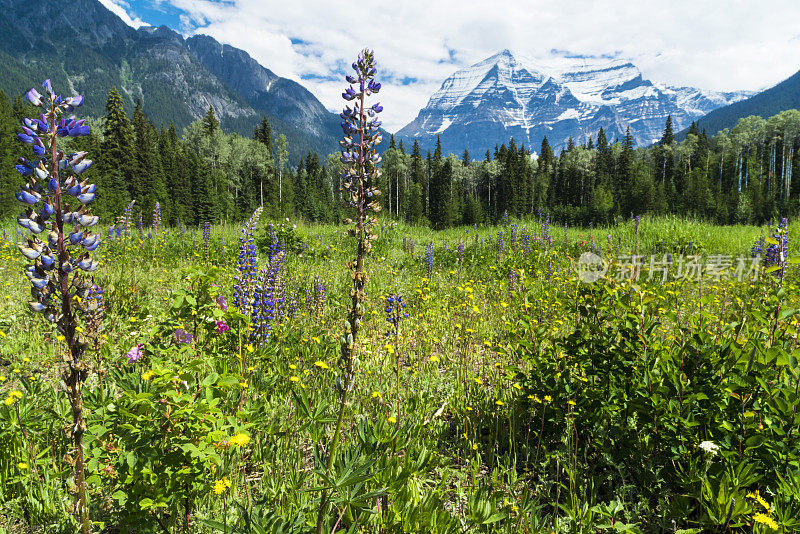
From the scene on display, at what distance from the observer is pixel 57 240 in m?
1.39

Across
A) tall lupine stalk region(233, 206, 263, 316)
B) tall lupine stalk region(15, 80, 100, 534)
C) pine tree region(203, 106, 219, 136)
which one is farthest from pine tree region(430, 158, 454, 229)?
tall lupine stalk region(15, 80, 100, 534)

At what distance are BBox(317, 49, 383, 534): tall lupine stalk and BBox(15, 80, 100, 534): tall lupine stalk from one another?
0.96 m

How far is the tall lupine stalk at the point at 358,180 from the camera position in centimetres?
158

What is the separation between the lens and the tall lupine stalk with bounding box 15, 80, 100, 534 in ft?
4.53

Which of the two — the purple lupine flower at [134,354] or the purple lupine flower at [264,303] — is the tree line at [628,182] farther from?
the purple lupine flower at [134,354]

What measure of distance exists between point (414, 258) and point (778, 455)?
33.1 ft

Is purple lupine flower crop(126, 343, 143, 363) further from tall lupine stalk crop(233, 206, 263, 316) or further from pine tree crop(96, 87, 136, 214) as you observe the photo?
pine tree crop(96, 87, 136, 214)

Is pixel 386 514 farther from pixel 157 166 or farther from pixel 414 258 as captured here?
pixel 157 166

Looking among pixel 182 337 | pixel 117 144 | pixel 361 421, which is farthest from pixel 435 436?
pixel 117 144

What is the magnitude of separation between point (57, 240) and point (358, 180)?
117 cm

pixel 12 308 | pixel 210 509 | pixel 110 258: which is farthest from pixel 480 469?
pixel 110 258

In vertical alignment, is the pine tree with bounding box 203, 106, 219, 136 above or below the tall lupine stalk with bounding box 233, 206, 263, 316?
above

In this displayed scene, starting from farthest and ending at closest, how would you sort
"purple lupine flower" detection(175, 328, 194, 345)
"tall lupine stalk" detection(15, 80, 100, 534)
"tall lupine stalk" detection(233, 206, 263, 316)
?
"tall lupine stalk" detection(233, 206, 263, 316) < "purple lupine flower" detection(175, 328, 194, 345) < "tall lupine stalk" detection(15, 80, 100, 534)

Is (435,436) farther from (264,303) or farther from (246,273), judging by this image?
(246,273)
